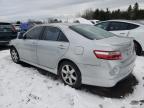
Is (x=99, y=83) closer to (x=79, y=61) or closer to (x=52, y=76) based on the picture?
(x=79, y=61)

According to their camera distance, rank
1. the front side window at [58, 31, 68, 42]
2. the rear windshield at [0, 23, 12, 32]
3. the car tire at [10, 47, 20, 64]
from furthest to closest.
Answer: the rear windshield at [0, 23, 12, 32], the car tire at [10, 47, 20, 64], the front side window at [58, 31, 68, 42]

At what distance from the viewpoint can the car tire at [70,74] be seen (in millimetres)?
4309

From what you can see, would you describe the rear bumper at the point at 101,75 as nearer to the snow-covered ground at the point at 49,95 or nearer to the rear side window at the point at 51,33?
the snow-covered ground at the point at 49,95

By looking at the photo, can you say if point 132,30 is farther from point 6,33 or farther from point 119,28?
point 6,33

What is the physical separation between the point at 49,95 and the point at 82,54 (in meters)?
1.18

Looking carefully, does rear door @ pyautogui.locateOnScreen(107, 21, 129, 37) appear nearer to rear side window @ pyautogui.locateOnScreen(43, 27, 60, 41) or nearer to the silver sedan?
the silver sedan

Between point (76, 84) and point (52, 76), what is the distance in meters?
1.26

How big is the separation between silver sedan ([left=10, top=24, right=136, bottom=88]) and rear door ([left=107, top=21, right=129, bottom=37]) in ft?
11.0

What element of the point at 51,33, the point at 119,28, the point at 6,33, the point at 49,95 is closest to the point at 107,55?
the point at 49,95

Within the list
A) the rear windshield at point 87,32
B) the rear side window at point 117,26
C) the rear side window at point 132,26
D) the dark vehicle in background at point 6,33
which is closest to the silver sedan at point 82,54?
the rear windshield at point 87,32

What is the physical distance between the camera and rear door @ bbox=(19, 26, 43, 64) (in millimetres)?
5578

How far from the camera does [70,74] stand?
4.48 m

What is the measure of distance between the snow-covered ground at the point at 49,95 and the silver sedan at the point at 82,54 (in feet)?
1.04

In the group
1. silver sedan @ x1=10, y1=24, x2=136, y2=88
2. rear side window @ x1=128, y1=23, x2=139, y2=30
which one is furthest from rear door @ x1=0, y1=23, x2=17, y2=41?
rear side window @ x1=128, y1=23, x2=139, y2=30
